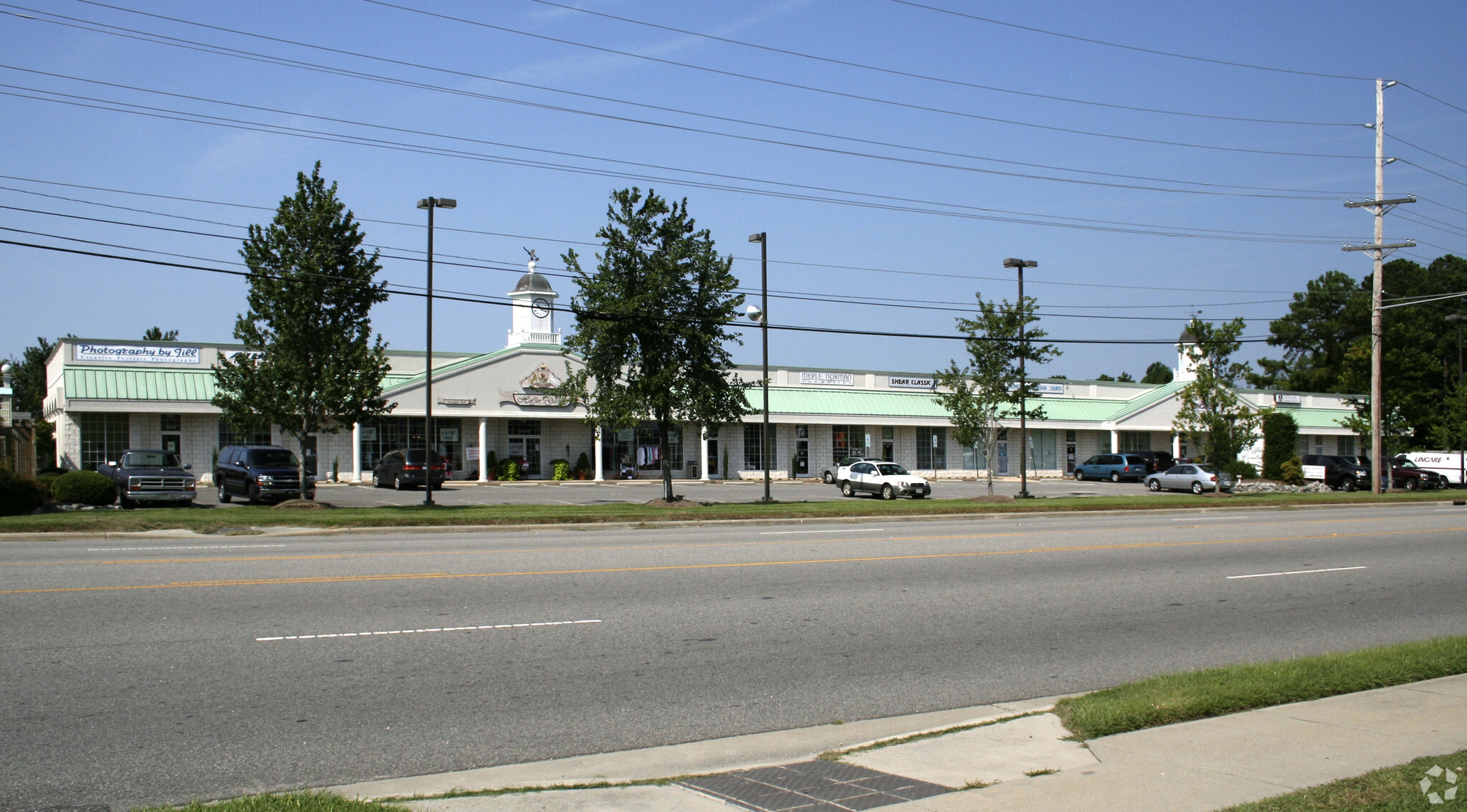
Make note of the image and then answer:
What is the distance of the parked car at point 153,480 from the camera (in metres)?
28.5

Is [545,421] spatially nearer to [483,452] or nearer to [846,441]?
[483,452]

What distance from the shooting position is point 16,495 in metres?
24.6

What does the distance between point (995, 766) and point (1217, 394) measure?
126ft

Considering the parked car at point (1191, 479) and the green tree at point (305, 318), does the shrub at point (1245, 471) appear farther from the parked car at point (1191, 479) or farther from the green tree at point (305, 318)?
the green tree at point (305, 318)

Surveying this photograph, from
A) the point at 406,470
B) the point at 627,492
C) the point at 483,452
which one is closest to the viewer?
the point at 406,470

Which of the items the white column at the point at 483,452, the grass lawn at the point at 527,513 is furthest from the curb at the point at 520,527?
the white column at the point at 483,452

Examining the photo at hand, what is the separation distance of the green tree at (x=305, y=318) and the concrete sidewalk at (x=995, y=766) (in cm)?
2344

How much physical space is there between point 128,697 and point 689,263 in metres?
23.7

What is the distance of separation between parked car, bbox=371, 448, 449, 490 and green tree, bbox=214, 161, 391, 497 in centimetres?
1186

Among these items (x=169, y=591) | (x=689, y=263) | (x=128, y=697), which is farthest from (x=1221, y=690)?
(x=689, y=263)

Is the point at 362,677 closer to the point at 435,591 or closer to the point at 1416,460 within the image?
the point at 435,591

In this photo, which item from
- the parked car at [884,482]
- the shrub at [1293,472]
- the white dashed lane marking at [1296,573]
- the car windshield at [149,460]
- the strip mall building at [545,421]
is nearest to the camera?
the white dashed lane marking at [1296,573]

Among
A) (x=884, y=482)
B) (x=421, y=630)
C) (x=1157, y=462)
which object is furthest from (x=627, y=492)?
(x=421, y=630)

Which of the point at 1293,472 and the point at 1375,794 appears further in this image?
the point at 1293,472
